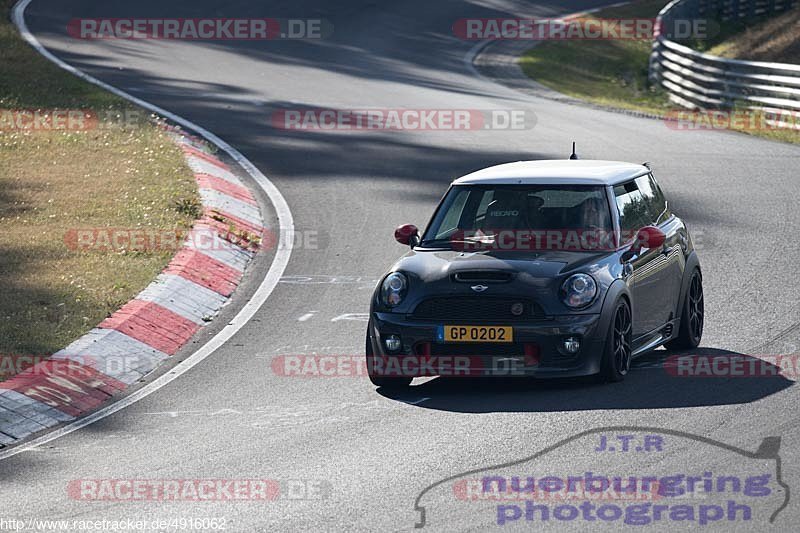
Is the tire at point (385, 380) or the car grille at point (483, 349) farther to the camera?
the tire at point (385, 380)

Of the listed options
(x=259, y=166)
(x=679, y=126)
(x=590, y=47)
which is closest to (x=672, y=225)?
(x=259, y=166)

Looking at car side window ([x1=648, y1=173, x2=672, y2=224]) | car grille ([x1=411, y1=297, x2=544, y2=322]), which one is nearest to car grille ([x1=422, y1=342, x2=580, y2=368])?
car grille ([x1=411, y1=297, x2=544, y2=322])

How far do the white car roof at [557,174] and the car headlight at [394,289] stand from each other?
3.87 feet

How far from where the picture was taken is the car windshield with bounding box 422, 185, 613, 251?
10305 millimetres

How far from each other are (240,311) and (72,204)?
179 inches

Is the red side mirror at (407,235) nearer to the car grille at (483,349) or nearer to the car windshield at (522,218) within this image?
the car windshield at (522,218)

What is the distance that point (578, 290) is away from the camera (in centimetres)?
959

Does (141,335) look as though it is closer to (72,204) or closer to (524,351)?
(524,351)

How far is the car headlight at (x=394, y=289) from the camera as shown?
32.4ft

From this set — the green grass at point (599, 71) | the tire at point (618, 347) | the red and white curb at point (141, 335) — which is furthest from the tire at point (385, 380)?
the green grass at point (599, 71)

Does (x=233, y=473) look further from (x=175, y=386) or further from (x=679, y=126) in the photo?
(x=679, y=126)

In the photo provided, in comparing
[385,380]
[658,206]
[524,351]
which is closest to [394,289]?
[385,380]

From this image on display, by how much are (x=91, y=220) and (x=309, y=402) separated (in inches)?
273

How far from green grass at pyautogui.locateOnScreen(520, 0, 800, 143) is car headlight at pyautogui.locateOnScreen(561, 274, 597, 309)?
1781 centimetres
